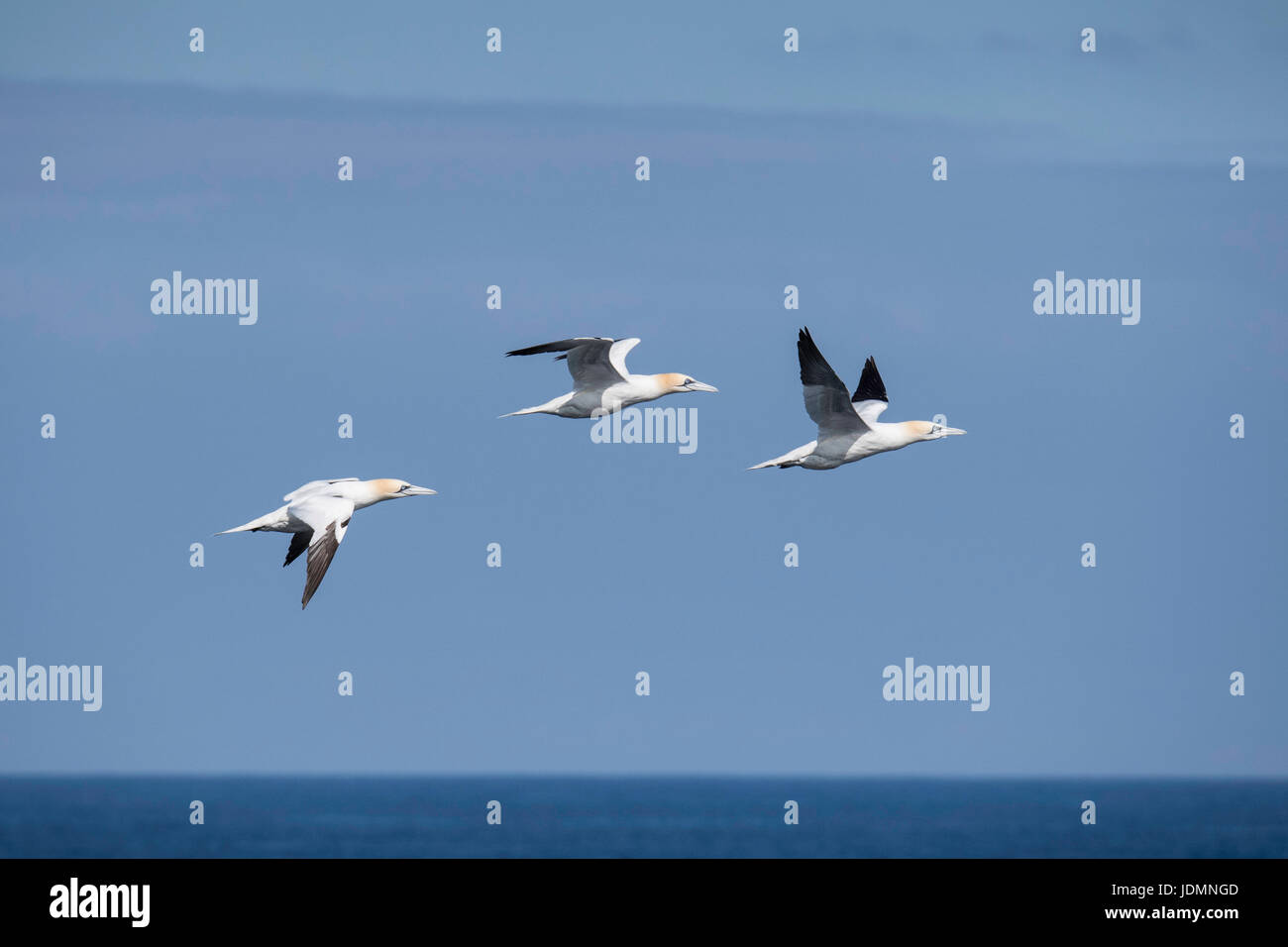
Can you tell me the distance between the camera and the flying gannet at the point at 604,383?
5200cm

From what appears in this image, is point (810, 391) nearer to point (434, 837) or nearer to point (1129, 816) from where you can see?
point (434, 837)

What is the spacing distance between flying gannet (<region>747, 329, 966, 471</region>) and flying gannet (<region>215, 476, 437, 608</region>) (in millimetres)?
8690

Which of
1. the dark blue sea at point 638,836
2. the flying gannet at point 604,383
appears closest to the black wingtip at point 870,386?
the flying gannet at point 604,383

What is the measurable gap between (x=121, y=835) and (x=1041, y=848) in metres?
67.4

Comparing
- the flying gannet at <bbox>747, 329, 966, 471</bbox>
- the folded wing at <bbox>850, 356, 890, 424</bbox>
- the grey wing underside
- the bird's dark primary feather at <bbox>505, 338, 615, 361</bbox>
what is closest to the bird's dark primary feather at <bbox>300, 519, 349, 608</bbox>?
the bird's dark primary feather at <bbox>505, 338, 615, 361</bbox>

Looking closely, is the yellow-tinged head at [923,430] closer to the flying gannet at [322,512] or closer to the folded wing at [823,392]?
the folded wing at [823,392]

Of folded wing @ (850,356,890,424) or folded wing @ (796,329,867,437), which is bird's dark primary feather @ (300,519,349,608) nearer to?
folded wing @ (796,329,867,437)

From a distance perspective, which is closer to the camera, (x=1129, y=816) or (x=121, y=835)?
(x=121, y=835)

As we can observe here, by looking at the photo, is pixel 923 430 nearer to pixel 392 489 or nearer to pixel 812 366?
pixel 812 366

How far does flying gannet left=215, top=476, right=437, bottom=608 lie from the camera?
154 feet

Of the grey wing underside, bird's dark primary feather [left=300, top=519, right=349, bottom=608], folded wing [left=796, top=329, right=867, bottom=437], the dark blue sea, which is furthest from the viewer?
the dark blue sea

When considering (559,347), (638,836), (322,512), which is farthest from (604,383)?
(638,836)

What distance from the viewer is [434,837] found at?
543 ft
